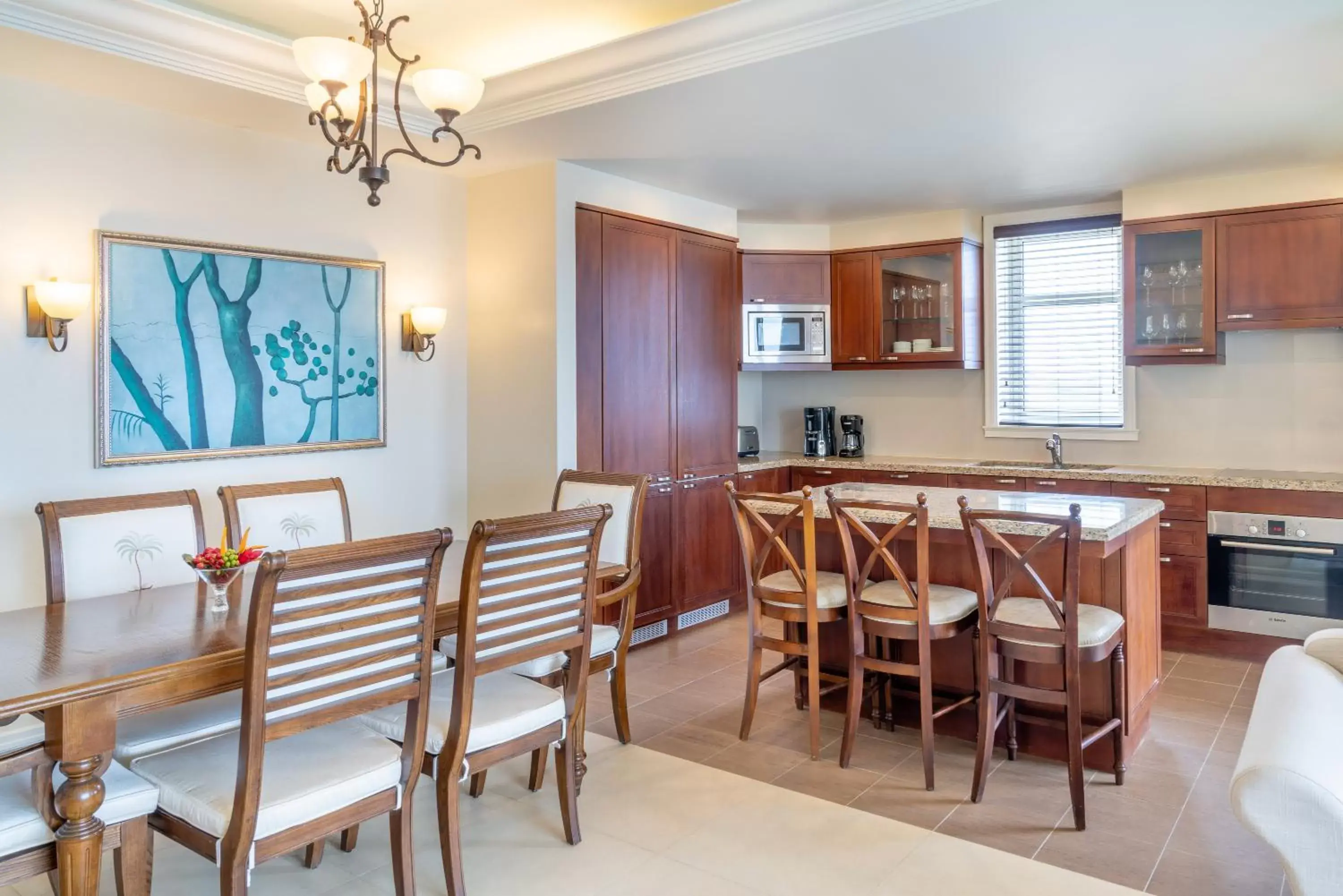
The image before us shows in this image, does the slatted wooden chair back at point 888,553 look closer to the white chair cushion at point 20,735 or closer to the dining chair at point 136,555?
the dining chair at point 136,555

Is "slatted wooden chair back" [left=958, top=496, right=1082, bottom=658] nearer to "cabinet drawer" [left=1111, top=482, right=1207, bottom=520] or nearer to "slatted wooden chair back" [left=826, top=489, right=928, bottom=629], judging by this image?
"slatted wooden chair back" [left=826, top=489, right=928, bottom=629]

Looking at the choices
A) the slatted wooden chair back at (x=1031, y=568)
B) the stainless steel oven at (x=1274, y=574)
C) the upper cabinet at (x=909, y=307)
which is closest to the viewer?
the slatted wooden chair back at (x=1031, y=568)

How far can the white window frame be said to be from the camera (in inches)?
212

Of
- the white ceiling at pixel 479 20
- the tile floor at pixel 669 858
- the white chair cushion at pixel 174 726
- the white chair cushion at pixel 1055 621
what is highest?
the white ceiling at pixel 479 20

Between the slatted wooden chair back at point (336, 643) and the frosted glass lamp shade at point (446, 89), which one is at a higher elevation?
the frosted glass lamp shade at point (446, 89)

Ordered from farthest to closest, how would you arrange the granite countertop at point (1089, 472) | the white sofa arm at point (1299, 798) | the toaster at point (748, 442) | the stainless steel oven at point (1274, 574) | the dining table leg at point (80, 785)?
the toaster at point (748, 442) < the granite countertop at point (1089, 472) < the stainless steel oven at point (1274, 574) < the dining table leg at point (80, 785) < the white sofa arm at point (1299, 798)

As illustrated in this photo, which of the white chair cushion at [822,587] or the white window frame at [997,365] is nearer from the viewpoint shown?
the white chair cushion at [822,587]

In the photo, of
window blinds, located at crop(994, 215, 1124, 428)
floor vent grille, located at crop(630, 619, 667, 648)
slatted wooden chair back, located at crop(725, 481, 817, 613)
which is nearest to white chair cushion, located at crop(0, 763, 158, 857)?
slatted wooden chair back, located at crop(725, 481, 817, 613)

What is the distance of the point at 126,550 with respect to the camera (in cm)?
279

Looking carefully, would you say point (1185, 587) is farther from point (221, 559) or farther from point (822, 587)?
point (221, 559)

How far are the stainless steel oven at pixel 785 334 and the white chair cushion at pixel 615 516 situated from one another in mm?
2499

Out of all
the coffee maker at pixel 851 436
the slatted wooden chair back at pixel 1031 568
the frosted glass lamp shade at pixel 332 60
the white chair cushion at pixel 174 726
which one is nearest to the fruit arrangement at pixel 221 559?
the white chair cushion at pixel 174 726

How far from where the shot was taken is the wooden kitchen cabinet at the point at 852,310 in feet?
19.5

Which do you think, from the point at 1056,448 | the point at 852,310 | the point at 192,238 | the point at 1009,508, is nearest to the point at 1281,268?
the point at 1056,448
